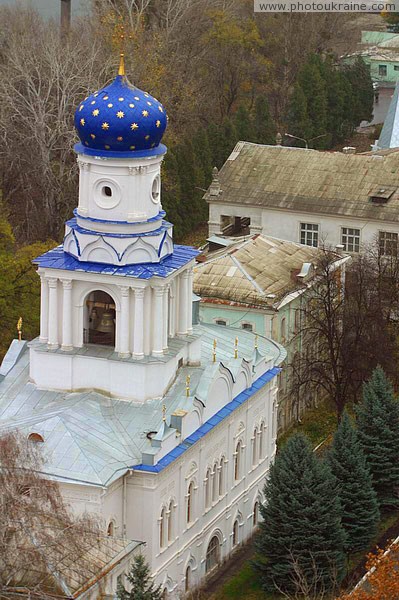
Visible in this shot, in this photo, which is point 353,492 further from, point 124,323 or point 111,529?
point 124,323

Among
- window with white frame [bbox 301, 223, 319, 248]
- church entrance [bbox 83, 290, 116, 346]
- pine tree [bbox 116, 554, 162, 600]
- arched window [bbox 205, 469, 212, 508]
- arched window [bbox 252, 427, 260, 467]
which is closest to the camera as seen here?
pine tree [bbox 116, 554, 162, 600]

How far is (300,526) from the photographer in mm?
42875

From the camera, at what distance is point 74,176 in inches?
2894

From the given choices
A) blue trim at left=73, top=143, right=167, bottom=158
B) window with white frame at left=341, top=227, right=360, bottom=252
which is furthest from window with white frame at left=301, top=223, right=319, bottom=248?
blue trim at left=73, top=143, right=167, bottom=158

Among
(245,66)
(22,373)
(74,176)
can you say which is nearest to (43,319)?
(22,373)

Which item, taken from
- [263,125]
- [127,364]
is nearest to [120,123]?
[127,364]

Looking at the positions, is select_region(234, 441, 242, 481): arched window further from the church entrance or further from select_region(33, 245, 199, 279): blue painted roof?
select_region(33, 245, 199, 279): blue painted roof

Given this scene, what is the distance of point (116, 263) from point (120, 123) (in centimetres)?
327

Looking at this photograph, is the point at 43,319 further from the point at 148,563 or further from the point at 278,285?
the point at 278,285

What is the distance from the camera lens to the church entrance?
Answer: 4334 cm

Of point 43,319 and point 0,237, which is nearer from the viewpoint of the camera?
point 43,319

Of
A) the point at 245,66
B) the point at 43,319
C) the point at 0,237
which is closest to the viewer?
the point at 43,319

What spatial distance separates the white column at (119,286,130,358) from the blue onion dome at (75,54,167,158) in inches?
127

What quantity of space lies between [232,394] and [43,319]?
17.5 feet
